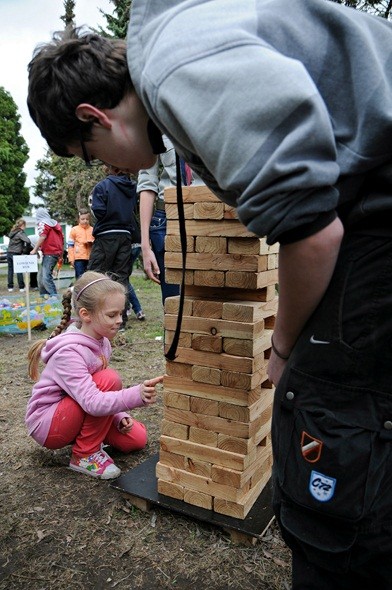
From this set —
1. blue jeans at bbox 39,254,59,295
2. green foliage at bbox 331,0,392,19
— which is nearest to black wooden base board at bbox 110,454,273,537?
blue jeans at bbox 39,254,59,295

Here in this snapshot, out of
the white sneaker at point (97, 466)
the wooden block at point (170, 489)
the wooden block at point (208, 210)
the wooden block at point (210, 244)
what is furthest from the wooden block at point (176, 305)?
the white sneaker at point (97, 466)

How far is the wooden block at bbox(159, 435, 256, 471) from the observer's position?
2.13 m

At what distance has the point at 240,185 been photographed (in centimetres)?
82

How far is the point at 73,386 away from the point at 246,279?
1145 mm

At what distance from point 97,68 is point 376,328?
2.69 feet

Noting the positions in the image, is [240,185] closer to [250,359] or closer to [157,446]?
[250,359]

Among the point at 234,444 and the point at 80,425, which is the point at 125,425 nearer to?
the point at 80,425

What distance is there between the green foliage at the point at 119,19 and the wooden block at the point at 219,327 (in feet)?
46.8

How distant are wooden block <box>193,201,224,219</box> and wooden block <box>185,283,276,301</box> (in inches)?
12.3

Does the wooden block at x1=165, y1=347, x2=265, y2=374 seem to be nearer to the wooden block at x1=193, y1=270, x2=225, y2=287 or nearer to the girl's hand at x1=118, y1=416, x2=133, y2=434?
the wooden block at x1=193, y1=270, x2=225, y2=287

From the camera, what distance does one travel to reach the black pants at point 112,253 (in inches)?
218

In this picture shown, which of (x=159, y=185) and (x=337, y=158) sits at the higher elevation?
(x=159, y=185)

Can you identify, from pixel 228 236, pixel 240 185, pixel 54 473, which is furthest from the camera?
pixel 54 473

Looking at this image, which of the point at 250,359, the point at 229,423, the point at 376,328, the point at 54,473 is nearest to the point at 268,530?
the point at 229,423
